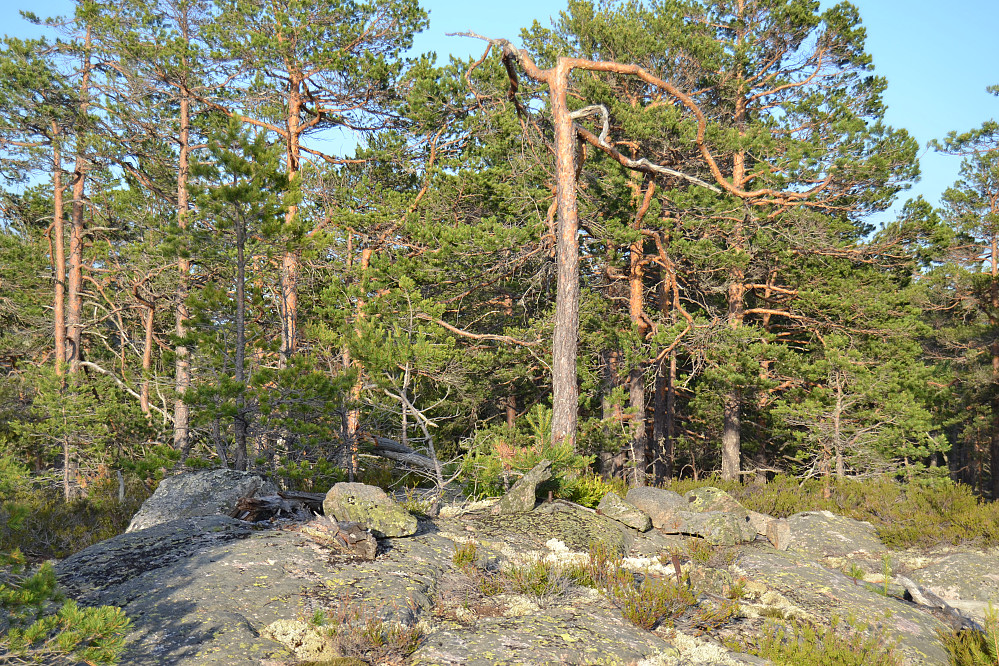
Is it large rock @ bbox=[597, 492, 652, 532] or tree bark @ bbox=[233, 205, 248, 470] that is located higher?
tree bark @ bbox=[233, 205, 248, 470]

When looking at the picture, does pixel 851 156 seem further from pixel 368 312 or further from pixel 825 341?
pixel 368 312

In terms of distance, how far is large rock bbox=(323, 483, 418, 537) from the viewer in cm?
709

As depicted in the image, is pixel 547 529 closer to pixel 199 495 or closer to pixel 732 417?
pixel 199 495

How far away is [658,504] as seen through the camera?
30.9 ft

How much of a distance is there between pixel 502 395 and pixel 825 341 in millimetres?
8574

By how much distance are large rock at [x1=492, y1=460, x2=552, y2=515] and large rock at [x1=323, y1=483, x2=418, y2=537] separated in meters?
1.79

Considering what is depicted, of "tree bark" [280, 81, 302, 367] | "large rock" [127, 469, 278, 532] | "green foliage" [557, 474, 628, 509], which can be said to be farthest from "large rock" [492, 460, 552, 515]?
"tree bark" [280, 81, 302, 367]

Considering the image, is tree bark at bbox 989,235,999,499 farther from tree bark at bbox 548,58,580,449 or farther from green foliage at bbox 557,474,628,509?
green foliage at bbox 557,474,628,509

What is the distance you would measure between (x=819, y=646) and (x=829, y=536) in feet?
16.9

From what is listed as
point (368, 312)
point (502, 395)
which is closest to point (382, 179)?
point (368, 312)

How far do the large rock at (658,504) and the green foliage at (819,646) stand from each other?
2.94 meters

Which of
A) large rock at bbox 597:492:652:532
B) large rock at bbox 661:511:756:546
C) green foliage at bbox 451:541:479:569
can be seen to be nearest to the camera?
green foliage at bbox 451:541:479:569

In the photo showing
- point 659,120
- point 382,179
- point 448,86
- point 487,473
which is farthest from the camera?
point 382,179

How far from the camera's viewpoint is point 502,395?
17.4 meters
